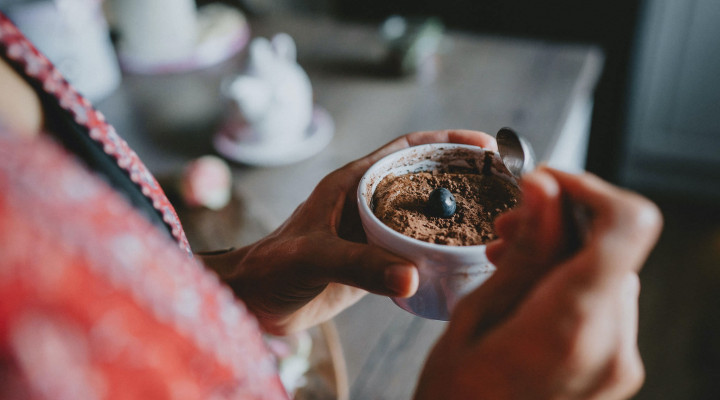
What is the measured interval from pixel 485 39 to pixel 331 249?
1.36m

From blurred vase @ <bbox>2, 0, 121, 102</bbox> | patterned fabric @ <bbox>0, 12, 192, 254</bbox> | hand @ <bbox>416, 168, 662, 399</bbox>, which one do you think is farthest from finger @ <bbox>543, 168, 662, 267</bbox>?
blurred vase @ <bbox>2, 0, 121, 102</bbox>

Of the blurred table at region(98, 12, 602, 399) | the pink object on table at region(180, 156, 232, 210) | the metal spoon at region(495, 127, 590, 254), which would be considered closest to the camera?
the metal spoon at region(495, 127, 590, 254)

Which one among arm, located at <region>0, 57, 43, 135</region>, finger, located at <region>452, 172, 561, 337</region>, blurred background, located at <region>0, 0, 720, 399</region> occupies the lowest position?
blurred background, located at <region>0, 0, 720, 399</region>

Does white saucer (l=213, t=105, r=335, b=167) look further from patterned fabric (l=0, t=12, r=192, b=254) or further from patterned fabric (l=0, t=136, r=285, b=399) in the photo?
patterned fabric (l=0, t=136, r=285, b=399)

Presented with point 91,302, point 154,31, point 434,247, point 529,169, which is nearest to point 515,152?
point 529,169

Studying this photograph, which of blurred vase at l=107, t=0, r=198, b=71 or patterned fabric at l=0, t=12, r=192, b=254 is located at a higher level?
patterned fabric at l=0, t=12, r=192, b=254

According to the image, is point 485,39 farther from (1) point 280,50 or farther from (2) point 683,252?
(2) point 683,252

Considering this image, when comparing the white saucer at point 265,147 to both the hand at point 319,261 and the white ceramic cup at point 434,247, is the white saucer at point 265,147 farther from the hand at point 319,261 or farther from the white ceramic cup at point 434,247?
the white ceramic cup at point 434,247

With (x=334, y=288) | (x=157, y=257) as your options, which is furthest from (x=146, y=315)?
(x=334, y=288)

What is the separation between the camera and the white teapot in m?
1.16

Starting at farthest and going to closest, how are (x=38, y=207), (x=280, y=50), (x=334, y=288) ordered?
(x=280, y=50), (x=334, y=288), (x=38, y=207)

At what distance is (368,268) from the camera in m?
0.49

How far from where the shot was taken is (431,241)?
0.51 meters

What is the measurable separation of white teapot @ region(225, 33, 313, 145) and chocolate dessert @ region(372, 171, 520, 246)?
2.12ft
